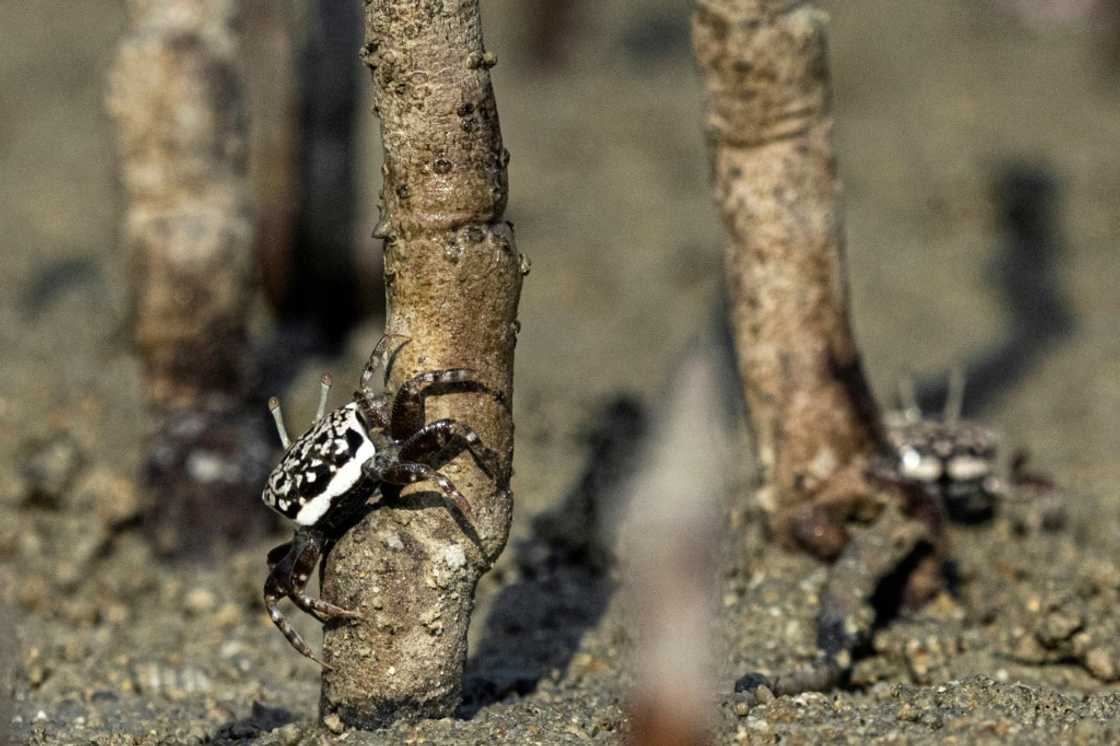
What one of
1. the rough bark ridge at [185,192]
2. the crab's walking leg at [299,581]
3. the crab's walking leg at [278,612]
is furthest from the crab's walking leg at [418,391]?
the rough bark ridge at [185,192]

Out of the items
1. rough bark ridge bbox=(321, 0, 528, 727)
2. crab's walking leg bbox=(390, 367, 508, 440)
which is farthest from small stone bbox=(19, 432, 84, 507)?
crab's walking leg bbox=(390, 367, 508, 440)

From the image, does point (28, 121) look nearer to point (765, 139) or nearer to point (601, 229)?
point (601, 229)

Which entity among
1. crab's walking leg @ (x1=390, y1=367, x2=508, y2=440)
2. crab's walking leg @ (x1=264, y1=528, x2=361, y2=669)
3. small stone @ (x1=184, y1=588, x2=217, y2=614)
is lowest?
small stone @ (x1=184, y1=588, x2=217, y2=614)

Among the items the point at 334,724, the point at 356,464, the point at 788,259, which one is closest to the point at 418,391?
the point at 356,464

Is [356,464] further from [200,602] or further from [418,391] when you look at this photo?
[200,602]

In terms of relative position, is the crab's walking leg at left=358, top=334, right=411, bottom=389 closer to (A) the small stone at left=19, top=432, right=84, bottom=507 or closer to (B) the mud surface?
(B) the mud surface

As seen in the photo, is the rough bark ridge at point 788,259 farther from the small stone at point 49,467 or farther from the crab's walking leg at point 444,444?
the small stone at point 49,467

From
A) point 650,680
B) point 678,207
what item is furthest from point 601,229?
point 650,680

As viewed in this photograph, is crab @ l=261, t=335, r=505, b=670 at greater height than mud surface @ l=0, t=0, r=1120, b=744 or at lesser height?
greater
